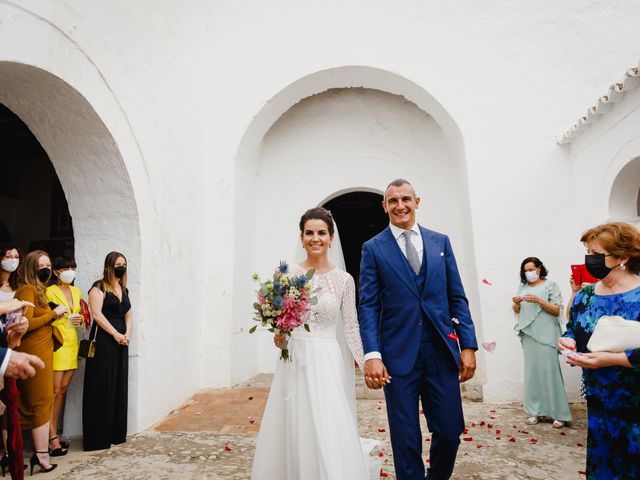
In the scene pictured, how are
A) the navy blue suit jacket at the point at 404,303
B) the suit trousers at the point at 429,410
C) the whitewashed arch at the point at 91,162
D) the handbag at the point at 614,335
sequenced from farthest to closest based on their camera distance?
the whitewashed arch at the point at 91,162 < the navy blue suit jacket at the point at 404,303 < the suit trousers at the point at 429,410 < the handbag at the point at 614,335

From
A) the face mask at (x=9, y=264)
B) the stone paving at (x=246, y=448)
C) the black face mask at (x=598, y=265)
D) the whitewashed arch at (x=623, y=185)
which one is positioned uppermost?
the whitewashed arch at (x=623, y=185)

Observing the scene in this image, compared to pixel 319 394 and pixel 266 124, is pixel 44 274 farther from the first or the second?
pixel 266 124

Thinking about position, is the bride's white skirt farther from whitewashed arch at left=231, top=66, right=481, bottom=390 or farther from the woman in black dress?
whitewashed arch at left=231, top=66, right=481, bottom=390

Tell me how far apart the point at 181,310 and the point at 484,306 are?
161 inches

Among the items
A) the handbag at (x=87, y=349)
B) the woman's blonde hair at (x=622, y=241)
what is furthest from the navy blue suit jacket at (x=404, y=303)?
the handbag at (x=87, y=349)

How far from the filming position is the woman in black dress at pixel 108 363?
396 cm

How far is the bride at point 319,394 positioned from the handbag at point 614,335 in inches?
52.9

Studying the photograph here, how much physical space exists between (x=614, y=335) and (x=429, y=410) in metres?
1.09

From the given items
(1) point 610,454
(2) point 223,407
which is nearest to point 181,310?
(2) point 223,407

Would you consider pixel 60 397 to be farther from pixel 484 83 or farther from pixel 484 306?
pixel 484 83

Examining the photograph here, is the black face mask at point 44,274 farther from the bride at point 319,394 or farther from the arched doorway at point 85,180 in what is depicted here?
the bride at point 319,394

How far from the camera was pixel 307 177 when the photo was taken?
734 centimetres

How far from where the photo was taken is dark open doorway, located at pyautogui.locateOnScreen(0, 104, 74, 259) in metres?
8.26

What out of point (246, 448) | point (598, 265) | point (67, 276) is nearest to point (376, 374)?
point (598, 265)
